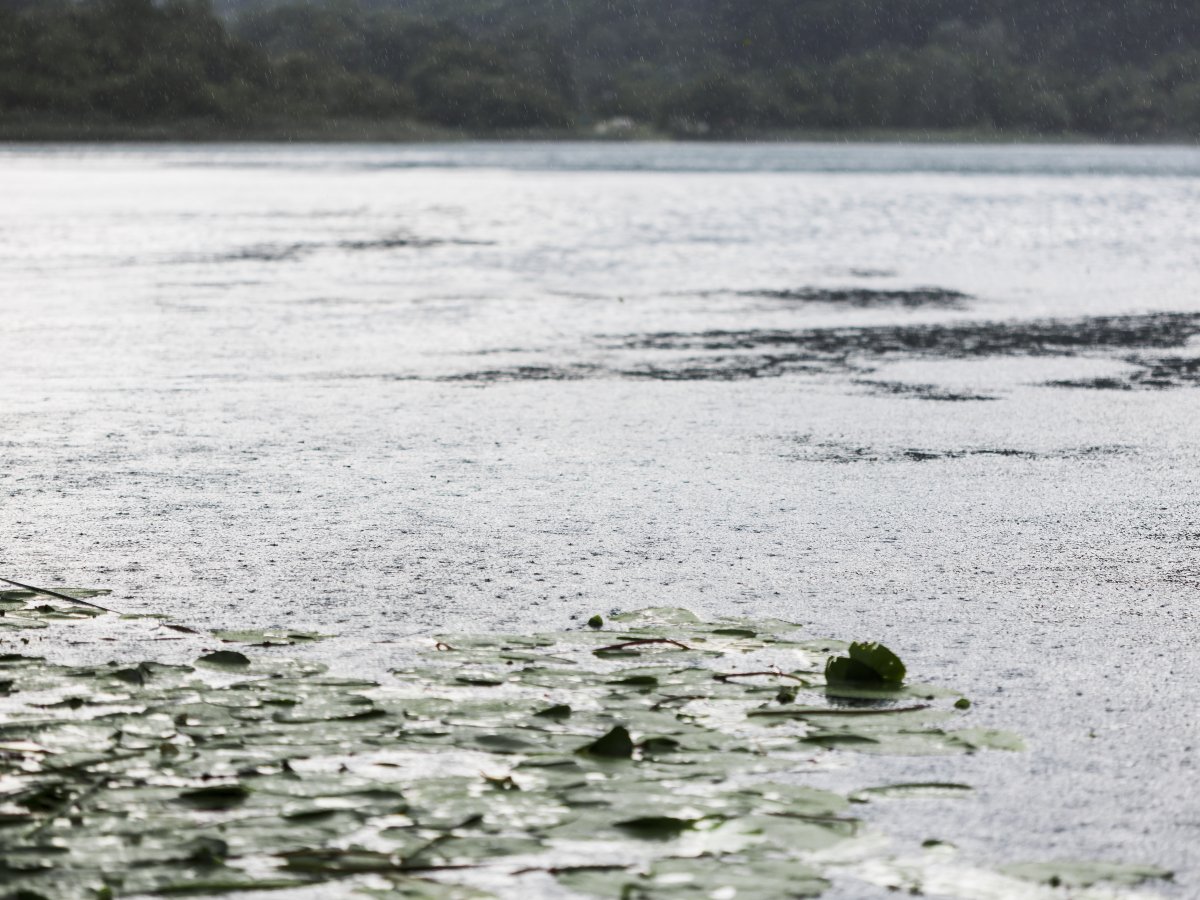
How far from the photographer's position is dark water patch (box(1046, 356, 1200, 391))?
8180mm

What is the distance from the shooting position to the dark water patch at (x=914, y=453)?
631 cm

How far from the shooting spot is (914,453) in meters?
6.42

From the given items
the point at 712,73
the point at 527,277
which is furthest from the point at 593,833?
the point at 712,73

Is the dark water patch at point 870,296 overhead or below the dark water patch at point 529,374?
overhead

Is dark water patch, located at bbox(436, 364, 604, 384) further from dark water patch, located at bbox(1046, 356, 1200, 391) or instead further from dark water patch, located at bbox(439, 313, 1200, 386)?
dark water patch, located at bbox(1046, 356, 1200, 391)

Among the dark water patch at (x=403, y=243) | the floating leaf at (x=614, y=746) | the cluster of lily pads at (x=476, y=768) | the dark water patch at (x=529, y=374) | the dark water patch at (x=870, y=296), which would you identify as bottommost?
the cluster of lily pads at (x=476, y=768)

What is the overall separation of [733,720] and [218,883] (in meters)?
1.09

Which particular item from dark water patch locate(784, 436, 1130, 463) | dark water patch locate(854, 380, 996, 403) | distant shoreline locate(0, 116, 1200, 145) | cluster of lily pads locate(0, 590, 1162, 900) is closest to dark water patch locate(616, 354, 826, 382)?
dark water patch locate(854, 380, 996, 403)

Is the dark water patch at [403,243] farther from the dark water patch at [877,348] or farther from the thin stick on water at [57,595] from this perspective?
the thin stick on water at [57,595]

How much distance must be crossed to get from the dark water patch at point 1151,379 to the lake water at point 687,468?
4cm

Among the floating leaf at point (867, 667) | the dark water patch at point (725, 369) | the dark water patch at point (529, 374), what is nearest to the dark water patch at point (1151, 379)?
the dark water patch at point (725, 369)

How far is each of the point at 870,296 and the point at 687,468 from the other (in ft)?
24.0

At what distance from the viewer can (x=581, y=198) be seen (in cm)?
3016

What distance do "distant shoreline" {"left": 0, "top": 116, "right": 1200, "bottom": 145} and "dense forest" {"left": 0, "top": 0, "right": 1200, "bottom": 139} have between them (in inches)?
11.4
